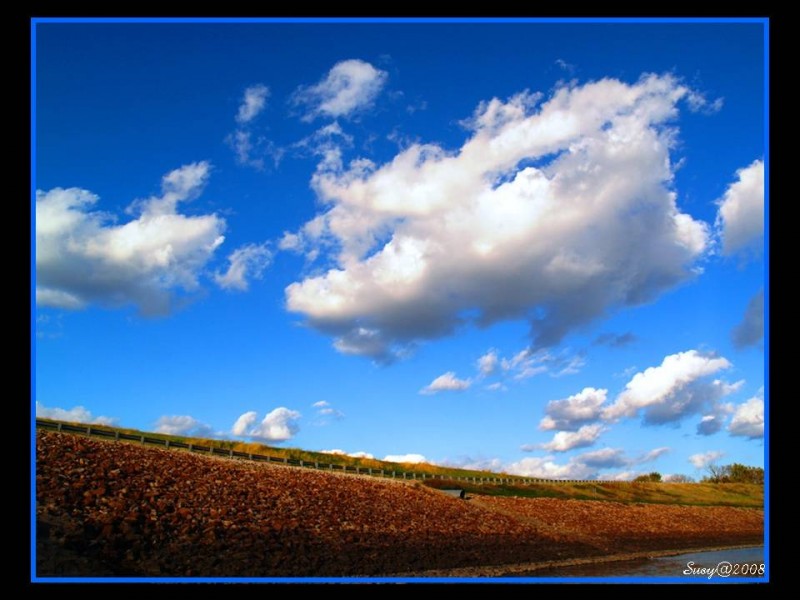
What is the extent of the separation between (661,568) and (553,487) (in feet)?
144

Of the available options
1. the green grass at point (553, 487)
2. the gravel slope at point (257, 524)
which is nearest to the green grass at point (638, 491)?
the green grass at point (553, 487)

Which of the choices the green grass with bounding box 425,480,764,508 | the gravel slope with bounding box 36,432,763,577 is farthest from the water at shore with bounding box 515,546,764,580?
the green grass with bounding box 425,480,764,508

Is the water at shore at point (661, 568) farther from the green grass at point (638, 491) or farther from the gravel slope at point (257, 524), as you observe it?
the green grass at point (638, 491)

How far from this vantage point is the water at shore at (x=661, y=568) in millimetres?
34875

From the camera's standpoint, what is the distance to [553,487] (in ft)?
272

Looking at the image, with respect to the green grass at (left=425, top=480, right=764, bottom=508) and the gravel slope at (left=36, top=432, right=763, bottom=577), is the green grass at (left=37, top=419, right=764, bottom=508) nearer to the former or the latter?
the green grass at (left=425, top=480, right=764, bottom=508)

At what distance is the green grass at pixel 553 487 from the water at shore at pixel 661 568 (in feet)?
78.0

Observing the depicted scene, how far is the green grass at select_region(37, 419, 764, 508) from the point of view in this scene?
7081 cm

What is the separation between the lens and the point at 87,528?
29875 mm

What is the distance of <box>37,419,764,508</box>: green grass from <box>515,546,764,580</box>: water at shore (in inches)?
936
